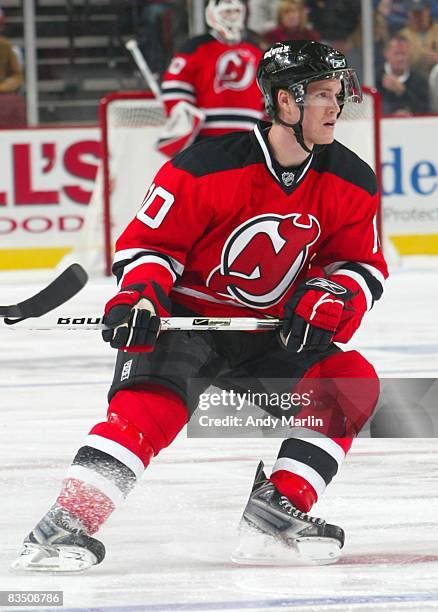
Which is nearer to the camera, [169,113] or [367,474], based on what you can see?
[367,474]

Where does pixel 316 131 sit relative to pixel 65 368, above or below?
above

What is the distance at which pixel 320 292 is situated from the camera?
7.58 feet

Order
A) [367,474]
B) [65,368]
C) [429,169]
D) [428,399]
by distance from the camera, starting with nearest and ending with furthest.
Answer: [367,474] < [428,399] < [65,368] < [429,169]

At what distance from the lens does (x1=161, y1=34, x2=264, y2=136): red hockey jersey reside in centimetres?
622

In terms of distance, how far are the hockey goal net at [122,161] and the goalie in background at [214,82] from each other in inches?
8.3

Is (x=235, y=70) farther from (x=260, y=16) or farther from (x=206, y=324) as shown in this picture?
(x=206, y=324)

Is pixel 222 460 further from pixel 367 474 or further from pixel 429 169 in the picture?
pixel 429 169

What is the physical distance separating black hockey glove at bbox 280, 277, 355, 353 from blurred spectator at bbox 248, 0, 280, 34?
4.93m

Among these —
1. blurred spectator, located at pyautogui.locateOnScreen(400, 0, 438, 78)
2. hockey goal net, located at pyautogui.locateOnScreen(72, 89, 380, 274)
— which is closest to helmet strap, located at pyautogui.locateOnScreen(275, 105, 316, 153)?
hockey goal net, located at pyautogui.locateOnScreen(72, 89, 380, 274)

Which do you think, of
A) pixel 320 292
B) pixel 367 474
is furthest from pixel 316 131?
pixel 367 474

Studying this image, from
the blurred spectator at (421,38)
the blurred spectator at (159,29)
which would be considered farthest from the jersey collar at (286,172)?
the blurred spectator at (421,38)

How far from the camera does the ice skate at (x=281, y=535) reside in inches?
89.1

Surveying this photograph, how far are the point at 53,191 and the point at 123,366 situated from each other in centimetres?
432

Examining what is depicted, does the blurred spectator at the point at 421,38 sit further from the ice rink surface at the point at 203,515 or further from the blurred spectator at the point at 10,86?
the ice rink surface at the point at 203,515
